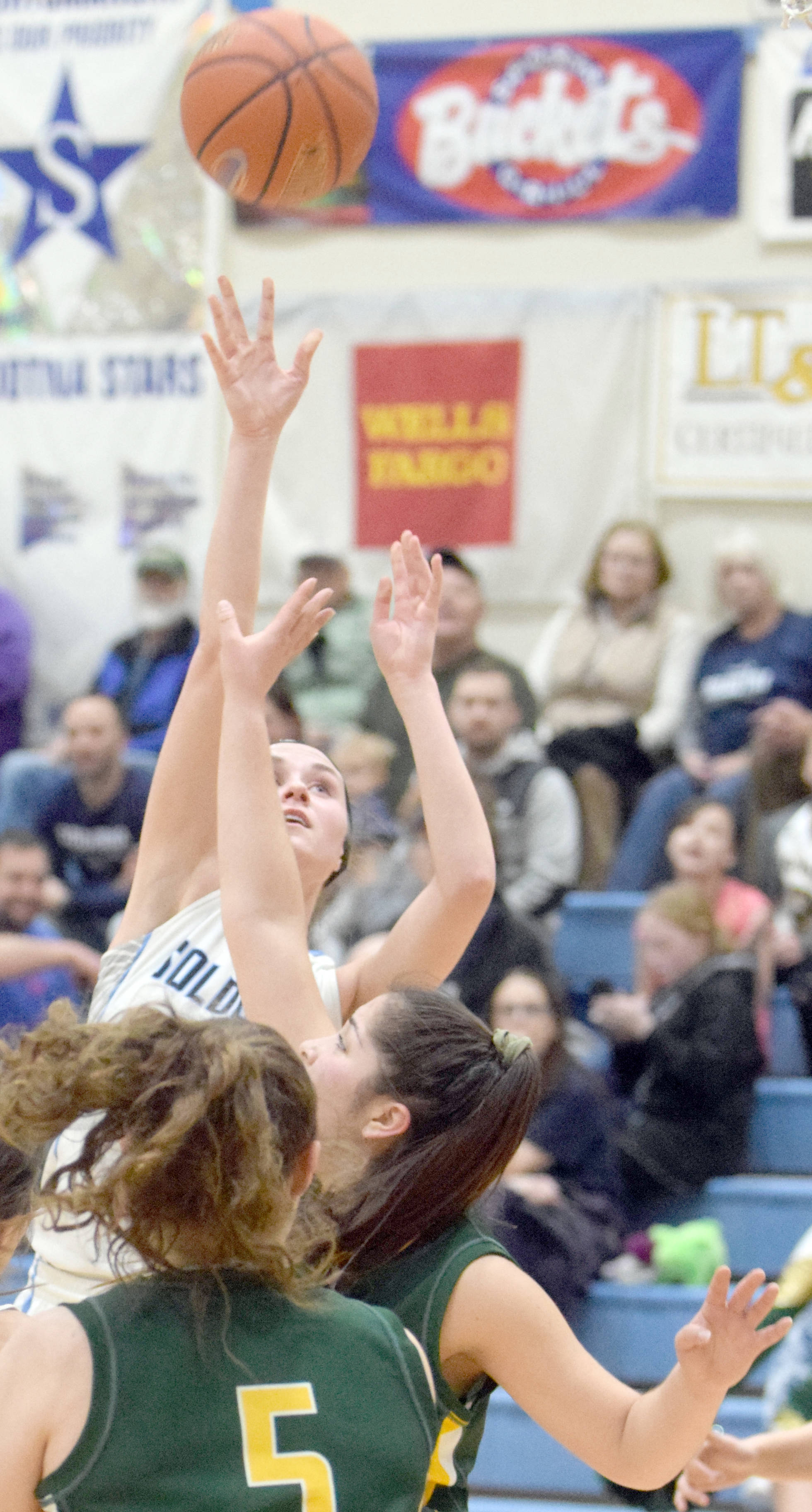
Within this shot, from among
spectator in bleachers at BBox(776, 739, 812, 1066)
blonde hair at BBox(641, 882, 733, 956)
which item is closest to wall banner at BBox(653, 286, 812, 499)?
spectator in bleachers at BBox(776, 739, 812, 1066)

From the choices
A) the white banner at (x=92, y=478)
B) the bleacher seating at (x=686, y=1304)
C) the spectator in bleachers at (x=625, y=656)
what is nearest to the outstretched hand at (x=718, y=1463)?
the bleacher seating at (x=686, y=1304)

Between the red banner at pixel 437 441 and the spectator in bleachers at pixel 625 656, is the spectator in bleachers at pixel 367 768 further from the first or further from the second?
the red banner at pixel 437 441

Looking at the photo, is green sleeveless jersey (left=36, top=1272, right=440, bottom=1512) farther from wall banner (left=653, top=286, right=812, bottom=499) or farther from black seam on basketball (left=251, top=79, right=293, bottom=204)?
wall banner (left=653, top=286, right=812, bottom=499)

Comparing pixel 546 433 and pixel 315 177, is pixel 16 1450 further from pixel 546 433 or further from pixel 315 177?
pixel 546 433

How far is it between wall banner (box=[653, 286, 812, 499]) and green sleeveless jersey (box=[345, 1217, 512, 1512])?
248 inches

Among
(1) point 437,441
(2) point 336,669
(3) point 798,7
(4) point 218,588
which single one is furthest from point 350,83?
(1) point 437,441

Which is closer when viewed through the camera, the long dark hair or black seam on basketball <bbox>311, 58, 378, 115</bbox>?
the long dark hair

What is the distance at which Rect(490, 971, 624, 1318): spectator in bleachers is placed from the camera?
443 cm

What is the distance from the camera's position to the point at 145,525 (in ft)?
27.7

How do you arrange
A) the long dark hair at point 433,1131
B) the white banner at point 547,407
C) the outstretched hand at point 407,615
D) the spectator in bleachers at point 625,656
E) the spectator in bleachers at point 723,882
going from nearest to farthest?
1. the long dark hair at point 433,1131
2. the outstretched hand at point 407,615
3. the spectator in bleachers at point 723,882
4. the spectator in bleachers at point 625,656
5. the white banner at point 547,407

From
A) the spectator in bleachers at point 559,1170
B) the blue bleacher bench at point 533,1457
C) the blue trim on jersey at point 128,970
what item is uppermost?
the blue trim on jersey at point 128,970

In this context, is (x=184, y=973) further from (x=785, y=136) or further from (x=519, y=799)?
(x=785, y=136)

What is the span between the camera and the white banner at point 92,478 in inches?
330

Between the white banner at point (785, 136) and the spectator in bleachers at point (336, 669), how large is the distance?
2486 millimetres
